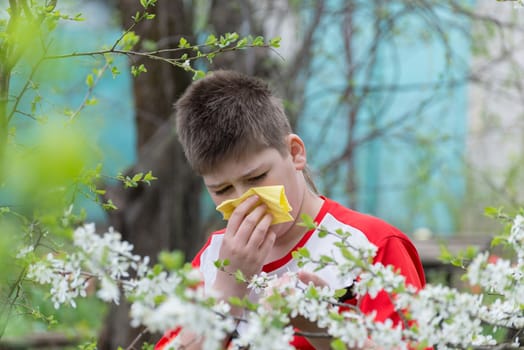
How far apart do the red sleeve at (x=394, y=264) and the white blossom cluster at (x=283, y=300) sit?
43 cm

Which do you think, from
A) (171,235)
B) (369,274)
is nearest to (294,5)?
(171,235)

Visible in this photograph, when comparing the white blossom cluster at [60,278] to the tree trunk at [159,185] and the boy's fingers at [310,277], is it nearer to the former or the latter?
the boy's fingers at [310,277]

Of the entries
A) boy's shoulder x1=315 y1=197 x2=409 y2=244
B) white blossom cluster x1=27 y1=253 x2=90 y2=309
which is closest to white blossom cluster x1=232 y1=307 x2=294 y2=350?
white blossom cluster x1=27 y1=253 x2=90 y2=309

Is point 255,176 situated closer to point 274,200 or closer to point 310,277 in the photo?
point 274,200

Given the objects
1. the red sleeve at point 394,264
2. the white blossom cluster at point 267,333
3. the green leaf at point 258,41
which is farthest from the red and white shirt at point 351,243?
the white blossom cluster at point 267,333

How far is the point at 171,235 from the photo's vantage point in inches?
161

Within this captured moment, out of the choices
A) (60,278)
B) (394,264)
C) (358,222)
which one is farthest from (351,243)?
(60,278)

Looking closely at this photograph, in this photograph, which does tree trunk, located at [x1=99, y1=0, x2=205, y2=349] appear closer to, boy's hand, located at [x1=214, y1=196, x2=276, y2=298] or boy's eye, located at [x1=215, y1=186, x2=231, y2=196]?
boy's eye, located at [x1=215, y1=186, x2=231, y2=196]

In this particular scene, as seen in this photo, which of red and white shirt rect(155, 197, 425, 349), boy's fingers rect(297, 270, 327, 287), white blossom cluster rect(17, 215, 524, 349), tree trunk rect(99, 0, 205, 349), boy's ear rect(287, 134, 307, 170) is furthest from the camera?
tree trunk rect(99, 0, 205, 349)

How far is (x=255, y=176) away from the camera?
76.2 inches

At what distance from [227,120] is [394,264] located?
57 cm

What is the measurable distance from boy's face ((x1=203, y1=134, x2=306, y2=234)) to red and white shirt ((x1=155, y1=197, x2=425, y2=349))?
0.32ft

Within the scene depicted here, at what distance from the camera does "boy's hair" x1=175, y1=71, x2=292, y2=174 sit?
198 centimetres

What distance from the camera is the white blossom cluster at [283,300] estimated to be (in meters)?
0.97
